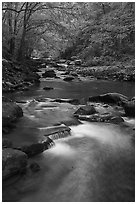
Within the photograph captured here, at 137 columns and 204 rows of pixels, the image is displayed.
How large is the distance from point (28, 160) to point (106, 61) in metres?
12.6

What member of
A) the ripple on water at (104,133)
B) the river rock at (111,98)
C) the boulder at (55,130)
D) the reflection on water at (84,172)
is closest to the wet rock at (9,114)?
the boulder at (55,130)

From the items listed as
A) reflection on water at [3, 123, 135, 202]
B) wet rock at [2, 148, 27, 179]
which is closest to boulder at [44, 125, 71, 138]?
reflection on water at [3, 123, 135, 202]

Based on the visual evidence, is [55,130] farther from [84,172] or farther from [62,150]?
[84,172]

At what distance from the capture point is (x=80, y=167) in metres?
4.85

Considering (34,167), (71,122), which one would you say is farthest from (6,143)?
(71,122)

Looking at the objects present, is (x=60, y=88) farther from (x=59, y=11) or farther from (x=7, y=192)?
(x=7, y=192)

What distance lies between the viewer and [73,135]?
20.8 feet

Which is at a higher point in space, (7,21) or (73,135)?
(7,21)

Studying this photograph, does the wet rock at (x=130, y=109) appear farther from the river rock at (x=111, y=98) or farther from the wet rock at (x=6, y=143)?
the wet rock at (x=6, y=143)

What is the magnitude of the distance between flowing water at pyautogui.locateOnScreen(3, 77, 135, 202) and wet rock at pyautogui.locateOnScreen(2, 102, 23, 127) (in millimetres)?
222

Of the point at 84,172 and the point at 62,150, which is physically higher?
the point at 62,150

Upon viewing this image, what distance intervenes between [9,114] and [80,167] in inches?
104

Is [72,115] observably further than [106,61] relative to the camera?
No

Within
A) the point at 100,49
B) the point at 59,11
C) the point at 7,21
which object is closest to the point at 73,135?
the point at 100,49
